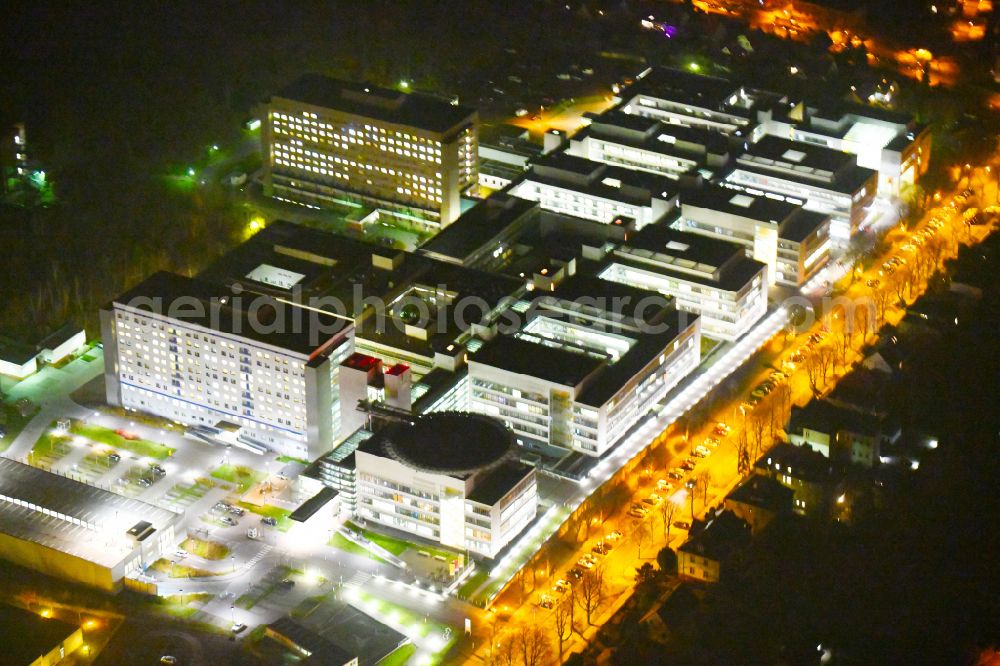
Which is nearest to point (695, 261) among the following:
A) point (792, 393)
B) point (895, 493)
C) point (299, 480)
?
point (792, 393)

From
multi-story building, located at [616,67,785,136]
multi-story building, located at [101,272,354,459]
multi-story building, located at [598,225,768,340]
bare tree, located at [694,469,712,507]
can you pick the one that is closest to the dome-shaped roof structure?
multi-story building, located at [101,272,354,459]

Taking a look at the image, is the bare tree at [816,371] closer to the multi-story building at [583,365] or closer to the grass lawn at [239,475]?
the multi-story building at [583,365]

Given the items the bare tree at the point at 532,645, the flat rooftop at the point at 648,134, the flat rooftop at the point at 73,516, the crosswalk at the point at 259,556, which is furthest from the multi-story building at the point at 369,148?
the bare tree at the point at 532,645

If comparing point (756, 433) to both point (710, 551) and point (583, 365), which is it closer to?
point (583, 365)

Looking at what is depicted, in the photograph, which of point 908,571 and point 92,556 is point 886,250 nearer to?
point 908,571

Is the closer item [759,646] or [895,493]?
[759,646]

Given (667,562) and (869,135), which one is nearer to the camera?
(667,562)

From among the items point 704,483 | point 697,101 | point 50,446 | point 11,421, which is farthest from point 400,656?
point 697,101
